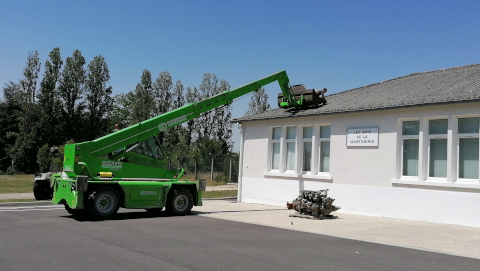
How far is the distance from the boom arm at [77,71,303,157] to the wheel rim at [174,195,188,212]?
2.27m

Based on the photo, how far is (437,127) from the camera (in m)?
14.9

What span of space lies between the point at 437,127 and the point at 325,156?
4691 mm

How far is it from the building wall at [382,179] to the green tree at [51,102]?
42.1 metres

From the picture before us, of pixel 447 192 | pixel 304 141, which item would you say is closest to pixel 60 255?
pixel 447 192

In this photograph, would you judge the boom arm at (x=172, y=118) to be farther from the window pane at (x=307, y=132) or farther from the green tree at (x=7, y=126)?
the green tree at (x=7, y=126)

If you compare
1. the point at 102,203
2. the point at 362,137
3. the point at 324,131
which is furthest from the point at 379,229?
the point at 102,203

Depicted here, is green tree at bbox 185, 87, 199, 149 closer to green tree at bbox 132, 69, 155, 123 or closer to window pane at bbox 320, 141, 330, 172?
green tree at bbox 132, 69, 155, 123

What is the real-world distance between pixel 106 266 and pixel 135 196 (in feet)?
23.6

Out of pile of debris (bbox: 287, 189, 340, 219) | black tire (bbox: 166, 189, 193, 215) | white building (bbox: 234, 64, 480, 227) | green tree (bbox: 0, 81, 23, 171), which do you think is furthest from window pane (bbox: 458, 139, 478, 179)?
green tree (bbox: 0, 81, 23, 171)

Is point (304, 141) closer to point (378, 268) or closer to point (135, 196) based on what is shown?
point (135, 196)

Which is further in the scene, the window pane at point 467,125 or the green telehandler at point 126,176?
the window pane at point 467,125

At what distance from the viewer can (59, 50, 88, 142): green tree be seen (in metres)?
56.4

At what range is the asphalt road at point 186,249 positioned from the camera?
761 centimetres

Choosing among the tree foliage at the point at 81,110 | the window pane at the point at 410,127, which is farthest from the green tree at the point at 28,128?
the window pane at the point at 410,127
